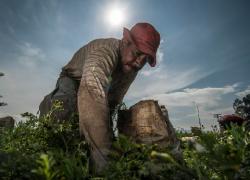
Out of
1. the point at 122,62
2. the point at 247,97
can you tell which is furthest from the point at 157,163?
the point at 247,97

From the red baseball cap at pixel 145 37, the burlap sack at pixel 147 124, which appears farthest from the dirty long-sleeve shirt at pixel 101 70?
the burlap sack at pixel 147 124

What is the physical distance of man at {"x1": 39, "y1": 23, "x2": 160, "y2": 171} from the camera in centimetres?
340

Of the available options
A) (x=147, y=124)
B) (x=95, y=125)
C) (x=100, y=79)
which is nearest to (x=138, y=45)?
(x=100, y=79)

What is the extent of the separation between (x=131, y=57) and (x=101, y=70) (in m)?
0.92

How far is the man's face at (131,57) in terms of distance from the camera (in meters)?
4.69

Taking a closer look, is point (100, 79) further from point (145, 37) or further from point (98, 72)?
point (145, 37)

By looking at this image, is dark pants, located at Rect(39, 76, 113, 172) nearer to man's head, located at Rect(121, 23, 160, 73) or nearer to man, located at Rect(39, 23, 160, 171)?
man, located at Rect(39, 23, 160, 171)

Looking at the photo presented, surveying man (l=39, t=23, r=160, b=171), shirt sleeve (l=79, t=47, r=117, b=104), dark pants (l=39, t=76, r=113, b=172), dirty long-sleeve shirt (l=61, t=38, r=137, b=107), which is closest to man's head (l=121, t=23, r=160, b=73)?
man (l=39, t=23, r=160, b=171)

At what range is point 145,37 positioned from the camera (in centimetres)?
457

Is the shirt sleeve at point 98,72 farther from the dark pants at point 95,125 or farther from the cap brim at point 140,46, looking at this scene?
the cap brim at point 140,46

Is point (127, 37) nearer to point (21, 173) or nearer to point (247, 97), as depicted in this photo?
point (21, 173)

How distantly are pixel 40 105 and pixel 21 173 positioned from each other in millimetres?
3321

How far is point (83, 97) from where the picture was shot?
3699 millimetres

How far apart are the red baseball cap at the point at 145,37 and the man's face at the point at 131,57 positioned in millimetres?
99
